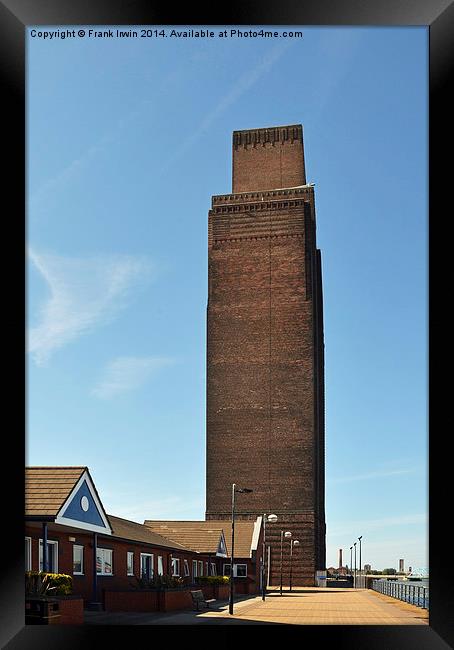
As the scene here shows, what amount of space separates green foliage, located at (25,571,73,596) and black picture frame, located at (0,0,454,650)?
16.9 ft

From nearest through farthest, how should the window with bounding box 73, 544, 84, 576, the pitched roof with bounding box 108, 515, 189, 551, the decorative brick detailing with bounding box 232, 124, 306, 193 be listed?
the window with bounding box 73, 544, 84, 576 < the pitched roof with bounding box 108, 515, 189, 551 < the decorative brick detailing with bounding box 232, 124, 306, 193

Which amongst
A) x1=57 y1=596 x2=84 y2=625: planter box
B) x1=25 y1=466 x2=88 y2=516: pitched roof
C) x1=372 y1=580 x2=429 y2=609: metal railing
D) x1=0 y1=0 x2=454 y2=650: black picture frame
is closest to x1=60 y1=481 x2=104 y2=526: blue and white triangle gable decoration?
x1=25 y1=466 x2=88 y2=516: pitched roof

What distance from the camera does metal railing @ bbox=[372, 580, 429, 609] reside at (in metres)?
31.6

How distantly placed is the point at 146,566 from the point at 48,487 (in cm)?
1288

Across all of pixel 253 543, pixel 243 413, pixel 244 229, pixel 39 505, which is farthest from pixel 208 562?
pixel 244 229

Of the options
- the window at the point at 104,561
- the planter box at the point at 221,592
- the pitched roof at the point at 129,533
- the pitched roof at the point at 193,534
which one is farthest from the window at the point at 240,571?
the window at the point at 104,561

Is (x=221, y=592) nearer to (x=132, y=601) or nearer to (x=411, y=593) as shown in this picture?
(x=411, y=593)

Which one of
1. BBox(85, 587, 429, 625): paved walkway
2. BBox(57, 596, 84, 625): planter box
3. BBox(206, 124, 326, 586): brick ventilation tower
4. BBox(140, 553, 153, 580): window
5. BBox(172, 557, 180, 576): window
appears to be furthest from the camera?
BBox(206, 124, 326, 586): brick ventilation tower

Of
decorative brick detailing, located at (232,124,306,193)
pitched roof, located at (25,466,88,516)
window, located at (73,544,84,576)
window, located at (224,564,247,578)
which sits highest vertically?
decorative brick detailing, located at (232,124,306,193)

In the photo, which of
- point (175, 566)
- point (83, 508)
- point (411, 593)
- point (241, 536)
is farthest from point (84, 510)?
point (241, 536)

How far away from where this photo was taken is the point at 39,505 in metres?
22.0

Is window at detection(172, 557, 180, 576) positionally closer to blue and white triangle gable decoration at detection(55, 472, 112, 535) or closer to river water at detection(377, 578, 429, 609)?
river water at detection(377, 578, 429, 609)

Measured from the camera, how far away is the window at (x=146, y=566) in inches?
1315
